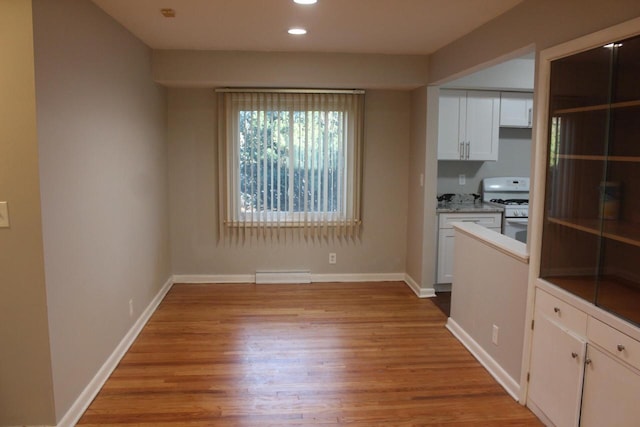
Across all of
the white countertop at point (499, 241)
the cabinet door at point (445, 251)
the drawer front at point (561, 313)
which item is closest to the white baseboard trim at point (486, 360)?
the drawer front at point (561, 313)

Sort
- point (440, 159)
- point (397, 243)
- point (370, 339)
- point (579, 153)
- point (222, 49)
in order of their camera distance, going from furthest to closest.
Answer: point (397, 243) < point (440, 159) < point (222, 49) < point (370, 339) < point (579, 153)

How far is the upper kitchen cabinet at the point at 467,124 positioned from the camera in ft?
16.4

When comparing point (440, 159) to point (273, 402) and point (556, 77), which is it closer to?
point (556, 77)

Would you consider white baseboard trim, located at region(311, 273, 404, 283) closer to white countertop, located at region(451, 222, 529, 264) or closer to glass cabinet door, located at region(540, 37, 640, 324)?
white countertop, located at region(451, 222, 529, 264)

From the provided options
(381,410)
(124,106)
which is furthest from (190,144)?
(381,410)

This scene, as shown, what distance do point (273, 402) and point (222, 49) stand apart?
309 centimetres

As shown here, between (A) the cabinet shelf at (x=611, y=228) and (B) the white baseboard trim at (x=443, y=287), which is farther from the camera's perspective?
(B) the white baseboard trim at (x=443, y=287)

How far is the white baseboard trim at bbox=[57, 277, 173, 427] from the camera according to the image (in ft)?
8.59

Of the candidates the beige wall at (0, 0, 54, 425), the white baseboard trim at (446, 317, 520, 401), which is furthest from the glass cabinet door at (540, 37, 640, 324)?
the beige wall at (0, 0, 54, 425)

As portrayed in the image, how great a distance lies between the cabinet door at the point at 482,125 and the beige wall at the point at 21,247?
4020 mm

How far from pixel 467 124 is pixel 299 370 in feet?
10.2

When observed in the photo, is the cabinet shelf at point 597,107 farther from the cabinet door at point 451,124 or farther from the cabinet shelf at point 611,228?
the cabinet door at point 451,124

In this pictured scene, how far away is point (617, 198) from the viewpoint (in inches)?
85.7

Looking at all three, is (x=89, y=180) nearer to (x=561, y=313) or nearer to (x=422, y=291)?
(x=561, y=313)
